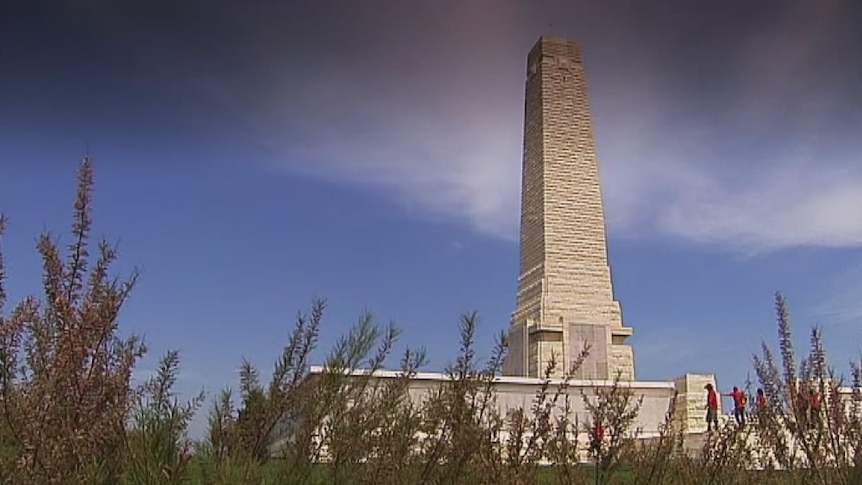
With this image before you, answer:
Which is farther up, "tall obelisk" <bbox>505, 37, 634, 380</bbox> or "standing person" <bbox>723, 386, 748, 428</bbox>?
"tall obelisk" <bbox>505, 37, 634, 380</bbox>

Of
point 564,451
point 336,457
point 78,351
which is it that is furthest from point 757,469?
point 78,351

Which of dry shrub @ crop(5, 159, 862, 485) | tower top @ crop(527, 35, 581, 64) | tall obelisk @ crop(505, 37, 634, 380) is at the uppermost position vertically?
tower top @ crop(527, 35, 581, 64)

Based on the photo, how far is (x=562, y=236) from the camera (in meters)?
22.4

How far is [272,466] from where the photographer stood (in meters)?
2.76

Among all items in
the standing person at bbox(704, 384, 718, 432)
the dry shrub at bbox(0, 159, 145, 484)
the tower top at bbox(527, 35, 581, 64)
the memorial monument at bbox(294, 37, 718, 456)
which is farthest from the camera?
the tower top at bbox(527, 35, 581, 64)

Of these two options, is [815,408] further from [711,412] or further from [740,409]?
[711,412]

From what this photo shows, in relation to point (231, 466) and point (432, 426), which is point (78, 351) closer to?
point (231, 466)

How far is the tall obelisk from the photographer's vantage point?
21453 mm

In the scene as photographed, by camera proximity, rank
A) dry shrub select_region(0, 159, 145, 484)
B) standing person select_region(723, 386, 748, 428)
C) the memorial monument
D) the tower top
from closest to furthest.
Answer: dry shrub select_region(0, 159, 145, 484) < standing person select_region(723, 386, 748, 428) < the memorial monument < the tower top

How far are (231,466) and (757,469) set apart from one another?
2302mm

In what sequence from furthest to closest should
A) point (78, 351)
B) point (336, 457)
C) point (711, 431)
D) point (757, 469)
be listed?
point (757, 469), point (711, 431), point (336, 457), point (78, 351)

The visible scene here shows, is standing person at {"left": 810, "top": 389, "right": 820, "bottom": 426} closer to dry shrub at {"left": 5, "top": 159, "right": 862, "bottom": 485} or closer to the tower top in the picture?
dry shrub at {"left": 5, "top": 159, "right": 862, "bottom": 485}

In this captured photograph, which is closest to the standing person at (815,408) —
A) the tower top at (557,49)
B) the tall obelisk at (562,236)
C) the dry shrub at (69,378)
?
the dry shrub at (69,378)

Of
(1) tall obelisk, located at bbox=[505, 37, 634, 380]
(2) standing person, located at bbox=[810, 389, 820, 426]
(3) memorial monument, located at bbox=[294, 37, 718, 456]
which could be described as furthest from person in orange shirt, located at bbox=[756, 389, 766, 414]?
(1) tall obelisk, located at bbox=[505, 37, 634, 380]
